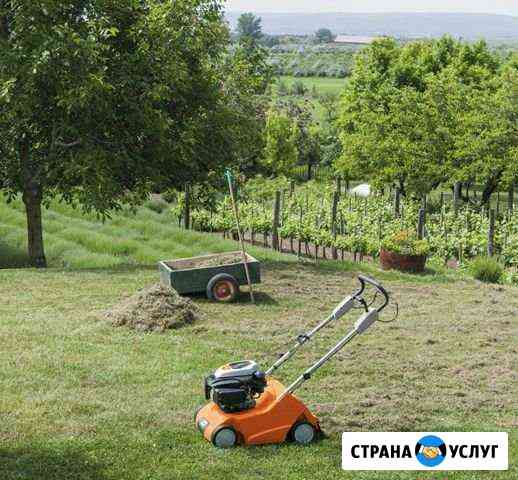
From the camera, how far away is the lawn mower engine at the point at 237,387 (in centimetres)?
826

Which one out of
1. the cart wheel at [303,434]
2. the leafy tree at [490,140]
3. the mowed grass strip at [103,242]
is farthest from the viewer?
the leafy tree at [490,140]

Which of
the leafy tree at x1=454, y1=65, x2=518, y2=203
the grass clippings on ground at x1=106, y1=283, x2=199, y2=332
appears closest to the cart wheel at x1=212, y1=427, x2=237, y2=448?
the grass clippings on ground at x1=106, y1=283, x2=199, y2=332

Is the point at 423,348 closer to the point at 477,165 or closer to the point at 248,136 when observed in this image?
the point at 248,136

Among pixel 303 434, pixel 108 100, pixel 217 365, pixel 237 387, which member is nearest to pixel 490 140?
pixel 108 100

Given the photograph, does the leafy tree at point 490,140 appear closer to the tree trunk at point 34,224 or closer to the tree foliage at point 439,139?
the tree foliage at point 439,139

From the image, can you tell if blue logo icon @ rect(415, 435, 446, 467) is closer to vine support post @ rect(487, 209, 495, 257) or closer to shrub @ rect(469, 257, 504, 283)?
shrub @ rect(469, 257, 504, 283)

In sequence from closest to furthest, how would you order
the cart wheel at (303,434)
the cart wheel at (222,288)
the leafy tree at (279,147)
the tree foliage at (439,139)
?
the cart wheel at (303,434), the cart wheel at (222,288), the tree foliage at (439,139), the leafy tree at (279,147)

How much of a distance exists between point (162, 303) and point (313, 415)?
4870 millimetres

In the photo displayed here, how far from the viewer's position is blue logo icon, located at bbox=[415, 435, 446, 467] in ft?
27.1

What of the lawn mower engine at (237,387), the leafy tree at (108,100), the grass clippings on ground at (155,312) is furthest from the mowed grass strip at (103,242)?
the lawn mower engine at (237,387)

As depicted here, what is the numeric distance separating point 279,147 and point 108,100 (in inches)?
986

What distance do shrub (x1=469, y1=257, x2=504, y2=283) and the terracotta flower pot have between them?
1079mm

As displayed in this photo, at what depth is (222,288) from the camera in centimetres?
1439

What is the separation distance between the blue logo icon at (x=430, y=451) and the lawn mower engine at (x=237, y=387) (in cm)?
164
